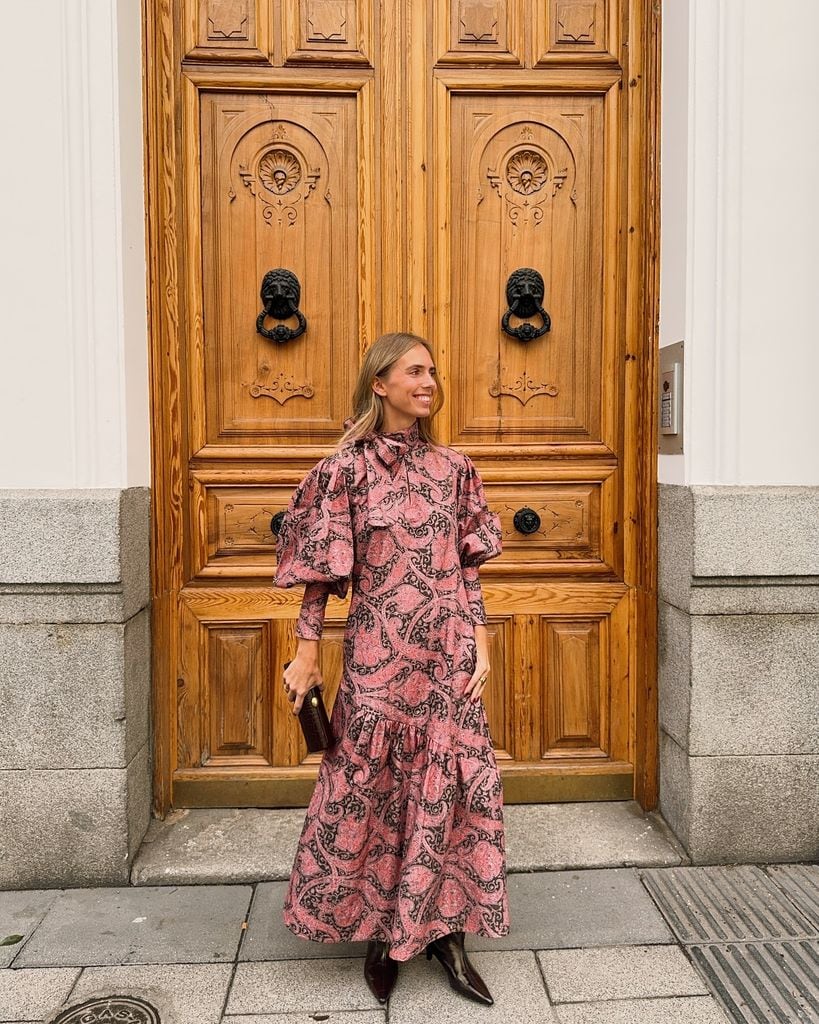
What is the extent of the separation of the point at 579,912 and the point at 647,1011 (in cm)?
57

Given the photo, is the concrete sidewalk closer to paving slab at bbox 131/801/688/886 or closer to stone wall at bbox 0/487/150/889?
paving slab at bbox 131/801/688/886

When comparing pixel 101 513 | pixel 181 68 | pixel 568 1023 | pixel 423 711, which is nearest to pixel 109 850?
pixel 101 513

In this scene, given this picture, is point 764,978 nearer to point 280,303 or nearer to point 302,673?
point 302,673

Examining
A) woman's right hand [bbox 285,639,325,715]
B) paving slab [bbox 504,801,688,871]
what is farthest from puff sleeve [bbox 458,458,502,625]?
paving slab [bbox 504,801,688,871]

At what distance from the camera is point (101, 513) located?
3.30m

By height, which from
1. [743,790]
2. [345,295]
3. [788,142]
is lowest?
[743,790]

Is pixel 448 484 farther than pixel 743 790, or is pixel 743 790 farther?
pixel 743 790

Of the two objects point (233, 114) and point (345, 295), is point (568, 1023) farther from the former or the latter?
point (233, 114)

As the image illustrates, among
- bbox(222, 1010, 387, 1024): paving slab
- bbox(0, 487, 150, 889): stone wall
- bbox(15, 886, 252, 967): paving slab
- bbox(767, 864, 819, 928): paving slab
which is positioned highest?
bbox(0, 487, 150, 889): stone wall

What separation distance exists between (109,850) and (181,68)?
341cm

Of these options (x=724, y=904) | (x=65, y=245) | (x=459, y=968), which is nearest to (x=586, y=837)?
(x=724, y=904)

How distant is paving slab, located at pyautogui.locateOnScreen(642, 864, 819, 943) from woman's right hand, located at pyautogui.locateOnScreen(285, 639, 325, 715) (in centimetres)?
168

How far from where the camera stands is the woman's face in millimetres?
2650

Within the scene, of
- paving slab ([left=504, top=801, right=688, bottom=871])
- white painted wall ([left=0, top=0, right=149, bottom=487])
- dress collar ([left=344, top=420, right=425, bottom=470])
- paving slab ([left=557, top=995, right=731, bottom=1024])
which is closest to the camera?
paving slab ([left=557, top=995, right=731, bottom=1024])
